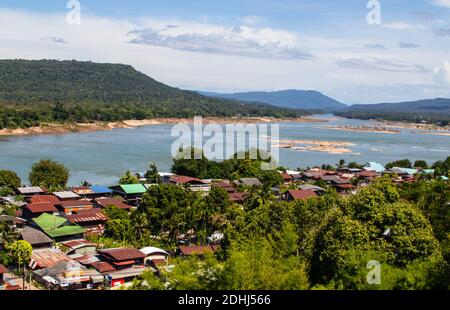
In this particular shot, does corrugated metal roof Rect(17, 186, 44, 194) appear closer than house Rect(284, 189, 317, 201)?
Yes

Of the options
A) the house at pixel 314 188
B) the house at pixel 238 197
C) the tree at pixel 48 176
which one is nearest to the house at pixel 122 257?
the house at pixel 238 197

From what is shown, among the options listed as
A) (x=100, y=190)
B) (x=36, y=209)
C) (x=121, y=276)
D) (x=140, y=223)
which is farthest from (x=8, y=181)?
(x=121, y=276)

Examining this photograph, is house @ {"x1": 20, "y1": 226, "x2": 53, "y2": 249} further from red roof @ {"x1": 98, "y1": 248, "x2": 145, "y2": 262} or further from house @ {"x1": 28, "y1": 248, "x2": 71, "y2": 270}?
red roof @ {"x1": 98, "y1": 248, "x2": 145, "y2": 262}

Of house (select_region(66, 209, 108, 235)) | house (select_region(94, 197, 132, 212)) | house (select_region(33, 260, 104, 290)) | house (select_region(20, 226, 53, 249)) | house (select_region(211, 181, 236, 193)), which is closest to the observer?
house (select_region(33, 260, 104, 290))

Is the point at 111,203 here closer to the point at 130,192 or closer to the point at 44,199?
the point at 130,192

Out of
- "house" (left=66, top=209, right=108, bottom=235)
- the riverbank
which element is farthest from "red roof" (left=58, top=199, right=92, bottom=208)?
the riverbank
